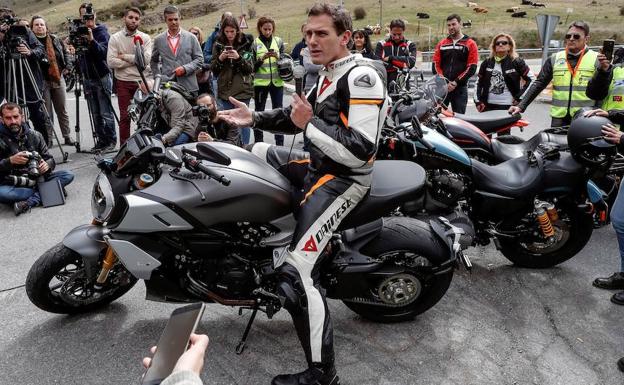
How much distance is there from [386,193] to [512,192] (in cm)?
136

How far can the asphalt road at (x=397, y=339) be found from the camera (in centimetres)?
298

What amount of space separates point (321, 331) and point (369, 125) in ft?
3.49

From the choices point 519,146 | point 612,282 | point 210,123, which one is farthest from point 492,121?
point 210,123

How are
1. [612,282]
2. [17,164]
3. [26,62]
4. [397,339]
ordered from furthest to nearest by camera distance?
[26,62] → [17,164] → [612,282] → [397,339]

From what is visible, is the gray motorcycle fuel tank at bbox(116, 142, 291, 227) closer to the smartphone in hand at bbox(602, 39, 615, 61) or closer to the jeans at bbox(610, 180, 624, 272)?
the jeans at bbox(610, 180, 624, 272)

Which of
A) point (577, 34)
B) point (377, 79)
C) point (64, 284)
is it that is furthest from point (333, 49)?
point (577, 34)

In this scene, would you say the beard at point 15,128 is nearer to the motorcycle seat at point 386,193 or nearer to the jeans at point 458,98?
the motorcycle seat at point 386,193

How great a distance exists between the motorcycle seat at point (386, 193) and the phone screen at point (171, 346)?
1.50 m

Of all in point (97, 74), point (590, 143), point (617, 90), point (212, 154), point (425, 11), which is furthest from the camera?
point (425, 11)

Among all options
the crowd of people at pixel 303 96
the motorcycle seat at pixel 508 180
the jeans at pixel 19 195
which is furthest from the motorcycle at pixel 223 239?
the jeans at pixel 19 195

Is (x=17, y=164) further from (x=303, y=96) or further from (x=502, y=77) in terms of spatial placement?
(x=502, y=77)

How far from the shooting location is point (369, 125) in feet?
8.35

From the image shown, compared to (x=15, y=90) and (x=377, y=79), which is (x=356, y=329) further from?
(x=15, y=90)

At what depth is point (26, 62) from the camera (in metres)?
6.64
